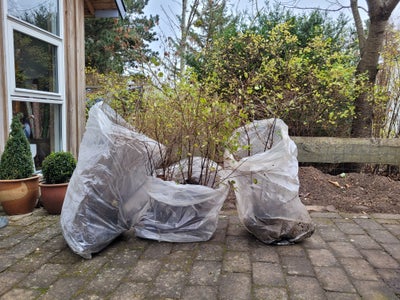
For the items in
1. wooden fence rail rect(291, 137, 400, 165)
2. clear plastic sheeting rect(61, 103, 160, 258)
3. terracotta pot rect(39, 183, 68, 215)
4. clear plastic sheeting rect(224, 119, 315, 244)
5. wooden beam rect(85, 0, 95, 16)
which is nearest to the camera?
clear plastic sheeting rect(61, 103, 160, 258)

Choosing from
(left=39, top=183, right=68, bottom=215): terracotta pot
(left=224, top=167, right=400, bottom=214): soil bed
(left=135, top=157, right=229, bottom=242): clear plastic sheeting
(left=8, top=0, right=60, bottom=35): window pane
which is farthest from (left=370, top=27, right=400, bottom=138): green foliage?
(left=8, top=0, right=60, bottom=35): window pane

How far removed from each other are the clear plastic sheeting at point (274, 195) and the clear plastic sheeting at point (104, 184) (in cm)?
82

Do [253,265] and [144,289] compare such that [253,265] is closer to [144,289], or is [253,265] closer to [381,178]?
[144,289]

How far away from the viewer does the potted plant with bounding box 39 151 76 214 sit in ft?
10.1

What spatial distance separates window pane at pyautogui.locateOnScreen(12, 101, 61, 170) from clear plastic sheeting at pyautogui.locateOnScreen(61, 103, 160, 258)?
1487 mm

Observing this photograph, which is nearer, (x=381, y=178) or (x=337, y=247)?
(x=337, y=247)

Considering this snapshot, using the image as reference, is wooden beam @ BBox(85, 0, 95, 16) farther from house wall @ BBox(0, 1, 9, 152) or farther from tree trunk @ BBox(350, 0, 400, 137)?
tree trunk @ BBox(350, 0, 400, 137)

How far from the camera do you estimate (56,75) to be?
151 inches

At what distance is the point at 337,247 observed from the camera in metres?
2.40

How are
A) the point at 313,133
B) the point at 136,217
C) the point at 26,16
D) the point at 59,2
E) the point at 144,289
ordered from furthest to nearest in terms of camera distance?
the point at 313,133
the point at 59,2
the point at 26,16
the point at 136,217
the point at 144,289

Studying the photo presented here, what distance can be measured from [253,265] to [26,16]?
134 inches

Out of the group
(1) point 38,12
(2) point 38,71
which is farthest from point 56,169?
(1) point 38,12

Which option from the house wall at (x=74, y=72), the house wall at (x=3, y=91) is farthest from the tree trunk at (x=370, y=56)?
the house wall at (x=3, y=91)

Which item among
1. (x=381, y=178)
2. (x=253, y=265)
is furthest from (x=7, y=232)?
(x=381, y=178)
